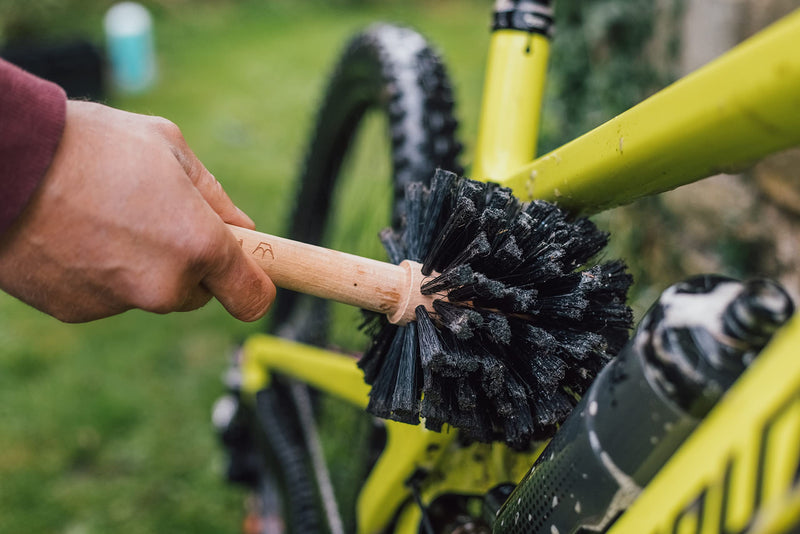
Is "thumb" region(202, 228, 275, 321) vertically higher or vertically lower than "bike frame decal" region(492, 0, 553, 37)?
lower

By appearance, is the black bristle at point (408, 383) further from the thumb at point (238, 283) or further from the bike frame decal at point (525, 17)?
the bike frame decal at point (525, 17)

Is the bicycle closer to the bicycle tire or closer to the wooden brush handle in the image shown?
the bicycle tire

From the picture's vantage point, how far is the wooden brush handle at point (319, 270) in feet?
2.19

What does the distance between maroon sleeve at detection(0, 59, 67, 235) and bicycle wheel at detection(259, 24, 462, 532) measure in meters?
0.43

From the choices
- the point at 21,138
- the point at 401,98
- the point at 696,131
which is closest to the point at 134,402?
the point at 401,98

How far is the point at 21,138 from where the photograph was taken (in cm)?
55

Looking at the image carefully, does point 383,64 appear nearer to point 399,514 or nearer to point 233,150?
point 399,514

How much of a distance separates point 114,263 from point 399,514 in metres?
0.60

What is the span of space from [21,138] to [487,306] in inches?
17.0

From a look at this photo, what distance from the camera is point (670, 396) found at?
19.5 inches

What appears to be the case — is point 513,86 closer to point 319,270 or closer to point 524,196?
point 524,196

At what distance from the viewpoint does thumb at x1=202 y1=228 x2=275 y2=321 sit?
0.63 m

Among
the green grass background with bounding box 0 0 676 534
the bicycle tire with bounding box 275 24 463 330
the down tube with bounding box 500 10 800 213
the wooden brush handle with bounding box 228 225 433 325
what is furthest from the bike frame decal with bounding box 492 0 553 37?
the green grass background with bounding box 0 0 676 534

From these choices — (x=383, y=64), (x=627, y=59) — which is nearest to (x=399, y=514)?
(x=383, y=64)
